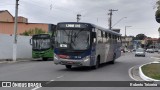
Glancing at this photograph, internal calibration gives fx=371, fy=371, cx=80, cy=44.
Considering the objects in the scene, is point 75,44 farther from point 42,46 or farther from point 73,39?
point 42,46

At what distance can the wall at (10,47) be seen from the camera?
132 ft

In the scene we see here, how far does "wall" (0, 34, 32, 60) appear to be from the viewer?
40.2m

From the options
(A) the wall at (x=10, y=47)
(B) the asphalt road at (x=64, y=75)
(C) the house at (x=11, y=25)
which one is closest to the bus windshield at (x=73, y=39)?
(B) the asphalt road at (x=64, y=75)

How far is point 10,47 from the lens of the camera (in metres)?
42.0

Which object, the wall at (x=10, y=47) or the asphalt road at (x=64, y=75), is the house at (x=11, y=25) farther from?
the asphalt road at (x=64, y=75)

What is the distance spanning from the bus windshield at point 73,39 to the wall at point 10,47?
16826mm

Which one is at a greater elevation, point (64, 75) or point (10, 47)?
point (10, 47)

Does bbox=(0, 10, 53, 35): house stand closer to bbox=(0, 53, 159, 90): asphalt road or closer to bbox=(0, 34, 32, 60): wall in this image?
bbox=(0, 34, 32, 60): wall

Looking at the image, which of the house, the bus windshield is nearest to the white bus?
Result: the bus windshield

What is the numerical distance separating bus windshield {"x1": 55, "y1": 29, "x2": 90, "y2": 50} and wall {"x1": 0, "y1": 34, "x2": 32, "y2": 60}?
16.8m

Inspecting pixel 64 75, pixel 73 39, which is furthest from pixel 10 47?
pixel 64 75

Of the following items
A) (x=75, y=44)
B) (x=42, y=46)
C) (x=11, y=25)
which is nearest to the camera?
(x=75, y=44)

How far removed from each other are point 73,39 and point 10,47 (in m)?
19.2

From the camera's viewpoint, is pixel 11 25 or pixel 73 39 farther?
pixel 11 25
